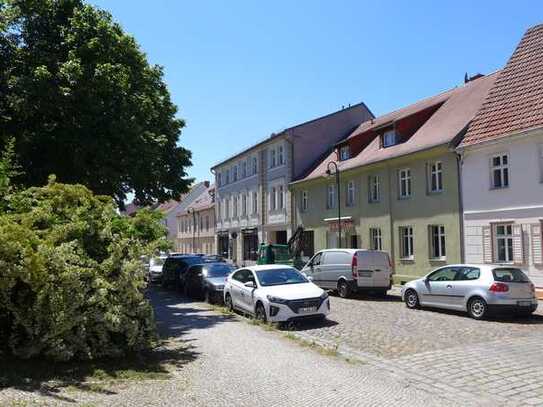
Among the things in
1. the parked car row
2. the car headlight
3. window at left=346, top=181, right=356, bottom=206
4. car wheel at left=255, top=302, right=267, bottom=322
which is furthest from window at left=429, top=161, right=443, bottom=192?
the car headlight

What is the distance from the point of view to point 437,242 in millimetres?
24594

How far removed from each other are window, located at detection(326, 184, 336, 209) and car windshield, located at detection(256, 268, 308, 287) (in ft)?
56.6

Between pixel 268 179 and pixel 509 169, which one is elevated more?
pixel 268 179

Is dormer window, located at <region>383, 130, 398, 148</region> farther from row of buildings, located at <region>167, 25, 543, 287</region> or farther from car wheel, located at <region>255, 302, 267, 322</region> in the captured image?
car wheel, located at <region>255, 302, 267, 322</region>

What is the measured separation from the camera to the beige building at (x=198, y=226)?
191 feet

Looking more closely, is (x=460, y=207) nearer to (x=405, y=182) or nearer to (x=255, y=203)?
(x=405, y=182)

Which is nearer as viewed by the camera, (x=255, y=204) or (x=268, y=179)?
(x=268, y=179)

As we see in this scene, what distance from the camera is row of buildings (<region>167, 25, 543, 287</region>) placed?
2031 centimetres

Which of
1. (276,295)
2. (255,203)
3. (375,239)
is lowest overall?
(276,295)

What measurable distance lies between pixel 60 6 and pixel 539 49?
17.9m

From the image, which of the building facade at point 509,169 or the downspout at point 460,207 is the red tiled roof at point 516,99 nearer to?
the building facade at point 509,169

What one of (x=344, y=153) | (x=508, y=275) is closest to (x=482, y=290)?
(x=508, y=275)

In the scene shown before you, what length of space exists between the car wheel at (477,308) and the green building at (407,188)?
8.33 m

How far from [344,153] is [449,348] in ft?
80.6
